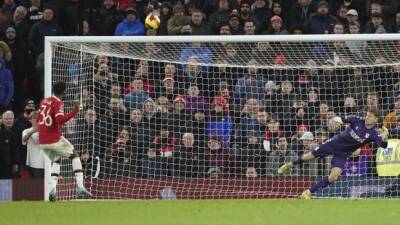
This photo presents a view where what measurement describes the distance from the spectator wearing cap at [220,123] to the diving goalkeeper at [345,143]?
1.30 meters

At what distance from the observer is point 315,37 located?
19.0 m

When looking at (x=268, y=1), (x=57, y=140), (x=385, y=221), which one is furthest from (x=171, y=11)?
(x=385, y=221)

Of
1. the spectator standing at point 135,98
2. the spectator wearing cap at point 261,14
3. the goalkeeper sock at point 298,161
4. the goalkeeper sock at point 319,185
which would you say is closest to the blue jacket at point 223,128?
the spectator standing at point 135,98

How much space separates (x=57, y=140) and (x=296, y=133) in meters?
4.59

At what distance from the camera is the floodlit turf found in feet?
45.4

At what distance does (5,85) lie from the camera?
69.8ft

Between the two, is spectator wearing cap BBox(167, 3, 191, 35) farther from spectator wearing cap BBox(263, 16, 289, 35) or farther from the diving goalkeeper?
the diving goalkeeper

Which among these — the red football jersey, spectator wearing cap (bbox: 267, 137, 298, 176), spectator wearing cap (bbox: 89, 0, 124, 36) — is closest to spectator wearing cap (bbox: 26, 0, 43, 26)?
spectator wearing cap (bbox: 89, 0, 124, 36)

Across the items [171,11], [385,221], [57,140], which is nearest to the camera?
[385,221]

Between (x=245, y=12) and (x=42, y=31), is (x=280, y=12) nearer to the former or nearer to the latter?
(x=245, y=12)

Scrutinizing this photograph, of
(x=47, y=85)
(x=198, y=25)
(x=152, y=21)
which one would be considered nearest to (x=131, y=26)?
(x=152, y=21)

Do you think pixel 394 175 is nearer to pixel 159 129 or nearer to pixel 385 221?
pixel 159 129

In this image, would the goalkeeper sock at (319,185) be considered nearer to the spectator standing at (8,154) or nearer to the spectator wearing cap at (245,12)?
the spectator wearing cap at (245,12)

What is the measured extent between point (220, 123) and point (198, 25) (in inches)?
115
